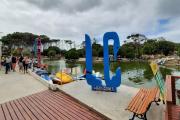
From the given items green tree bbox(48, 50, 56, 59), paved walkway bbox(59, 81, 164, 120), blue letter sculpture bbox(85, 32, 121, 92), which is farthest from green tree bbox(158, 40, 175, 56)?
blue letter sculpture bbox(85, 32, 121, 92)

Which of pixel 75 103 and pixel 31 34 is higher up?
pixel 31 34

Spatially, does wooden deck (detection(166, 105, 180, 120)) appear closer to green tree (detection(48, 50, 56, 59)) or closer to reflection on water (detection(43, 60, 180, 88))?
reflection on water (detection(43, 60, 180, 88))

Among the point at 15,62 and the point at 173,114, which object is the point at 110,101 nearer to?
the point at 173,114

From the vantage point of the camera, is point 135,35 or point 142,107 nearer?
point 142,107

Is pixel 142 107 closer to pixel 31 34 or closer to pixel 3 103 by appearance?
pixel 3 103

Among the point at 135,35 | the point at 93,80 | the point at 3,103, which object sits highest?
the point at 135,35

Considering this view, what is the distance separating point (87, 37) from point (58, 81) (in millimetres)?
4802

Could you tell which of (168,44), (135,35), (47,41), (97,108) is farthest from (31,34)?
(97,108)

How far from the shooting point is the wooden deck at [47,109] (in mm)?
6908

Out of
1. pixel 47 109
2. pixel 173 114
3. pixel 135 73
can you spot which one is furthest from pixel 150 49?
pixel 173 114

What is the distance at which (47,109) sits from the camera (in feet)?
25.5

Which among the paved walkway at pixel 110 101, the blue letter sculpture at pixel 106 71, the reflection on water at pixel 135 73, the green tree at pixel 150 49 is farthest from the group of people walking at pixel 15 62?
the green tree at pixel 150 49

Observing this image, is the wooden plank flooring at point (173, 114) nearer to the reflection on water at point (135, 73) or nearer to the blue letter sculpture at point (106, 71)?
the blue letter sculpture at point (106, 71)

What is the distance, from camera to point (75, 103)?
857 cm
